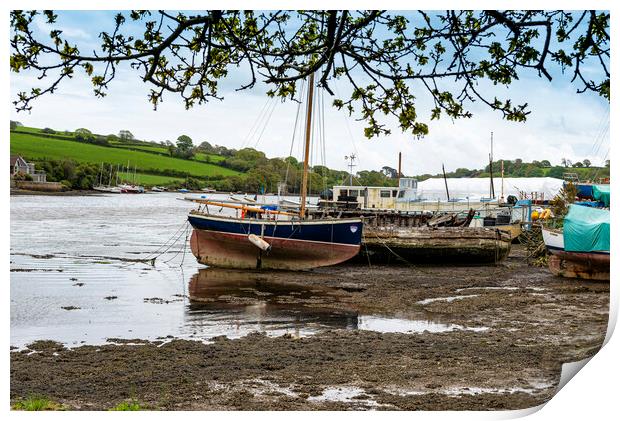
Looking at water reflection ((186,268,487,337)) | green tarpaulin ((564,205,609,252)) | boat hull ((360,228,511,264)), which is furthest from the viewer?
boat hull ((360,228,511,264))

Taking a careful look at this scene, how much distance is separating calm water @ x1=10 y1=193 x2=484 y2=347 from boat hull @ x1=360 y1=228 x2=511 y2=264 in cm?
397

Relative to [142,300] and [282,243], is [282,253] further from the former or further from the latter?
[142,300]

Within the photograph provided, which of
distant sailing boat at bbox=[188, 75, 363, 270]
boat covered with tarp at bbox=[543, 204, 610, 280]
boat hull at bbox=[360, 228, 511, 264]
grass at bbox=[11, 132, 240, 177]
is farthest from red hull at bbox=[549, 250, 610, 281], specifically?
grass at bbox=[11, 132, 240, 177]

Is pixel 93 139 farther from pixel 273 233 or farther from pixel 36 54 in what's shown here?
pixel 273 233

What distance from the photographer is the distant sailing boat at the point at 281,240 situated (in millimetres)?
17406

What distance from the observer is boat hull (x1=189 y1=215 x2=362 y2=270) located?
57.3 feet

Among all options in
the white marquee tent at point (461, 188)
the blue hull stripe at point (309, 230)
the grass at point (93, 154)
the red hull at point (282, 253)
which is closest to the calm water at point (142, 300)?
the red hull at point (282, 253)

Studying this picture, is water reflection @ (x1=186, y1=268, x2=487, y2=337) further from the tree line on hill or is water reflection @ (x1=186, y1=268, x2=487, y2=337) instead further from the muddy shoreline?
the tree line on hill

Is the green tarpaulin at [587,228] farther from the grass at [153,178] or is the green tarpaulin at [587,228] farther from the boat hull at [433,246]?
the grass at [153,178]

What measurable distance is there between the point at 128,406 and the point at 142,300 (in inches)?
295

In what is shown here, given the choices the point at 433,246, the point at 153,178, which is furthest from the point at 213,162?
the point at 433,246

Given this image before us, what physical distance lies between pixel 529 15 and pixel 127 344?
6053mm

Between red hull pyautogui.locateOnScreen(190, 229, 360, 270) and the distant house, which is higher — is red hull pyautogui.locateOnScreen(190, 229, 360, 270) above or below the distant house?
below

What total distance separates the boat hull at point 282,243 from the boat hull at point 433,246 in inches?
56.1
